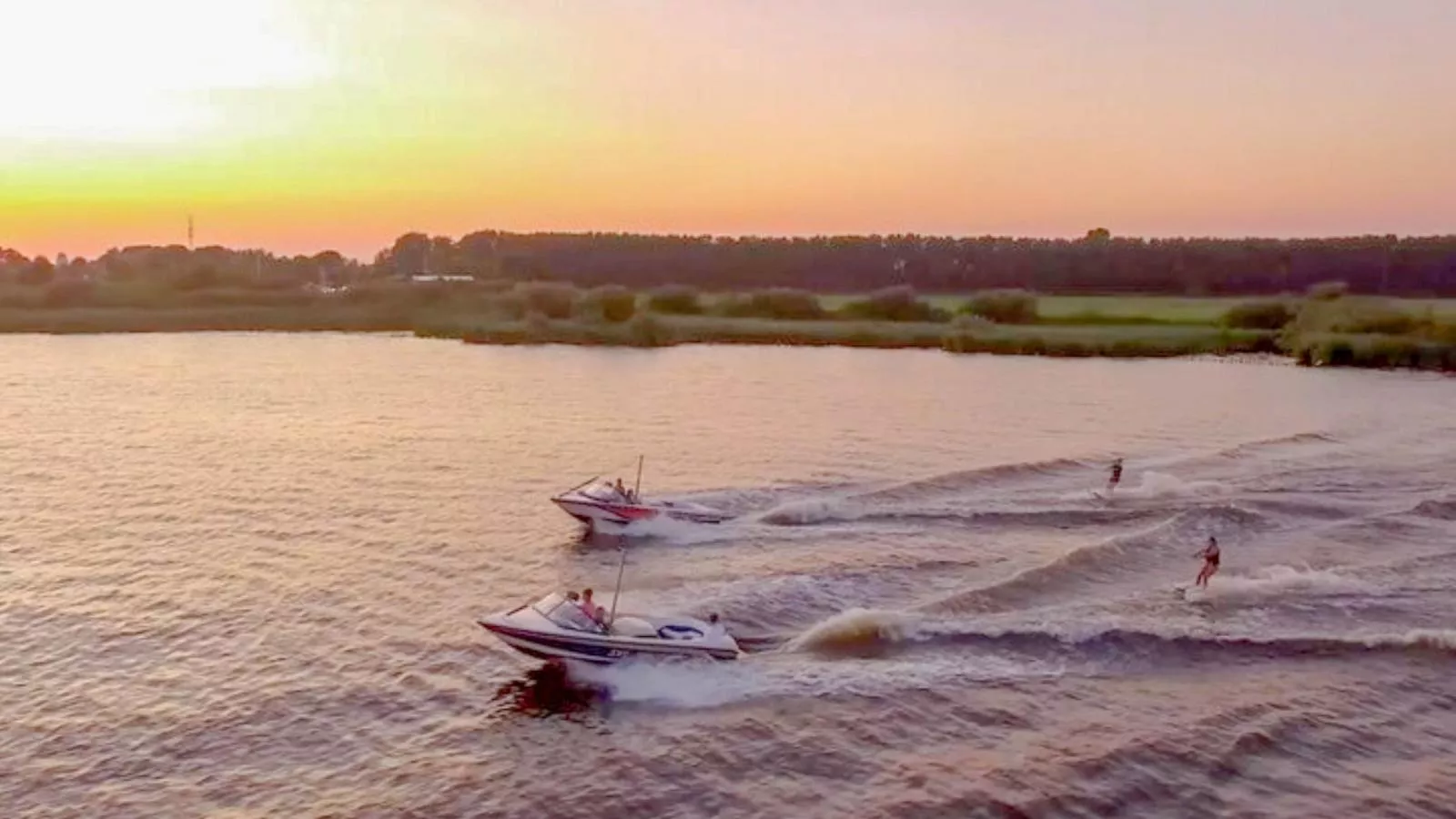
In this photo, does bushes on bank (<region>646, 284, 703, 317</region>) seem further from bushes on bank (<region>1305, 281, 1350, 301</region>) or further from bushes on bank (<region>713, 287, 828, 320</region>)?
bushes on bank (<region>1305, 281, 1350, 301</region>)

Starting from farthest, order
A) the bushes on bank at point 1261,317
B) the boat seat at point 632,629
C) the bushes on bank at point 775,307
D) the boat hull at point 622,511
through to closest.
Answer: the bushes on bank at point 775,307
the bushes on bank at point 1261,317
the boat hull at point 622,511
the boat seat at point 632,629

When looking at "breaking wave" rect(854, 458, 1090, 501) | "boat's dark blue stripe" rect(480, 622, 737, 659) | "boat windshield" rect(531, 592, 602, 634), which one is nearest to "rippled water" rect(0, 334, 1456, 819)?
"breaking wave" rect(854, 458, 1090, 501)

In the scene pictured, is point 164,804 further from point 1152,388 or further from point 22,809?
point 1152,388

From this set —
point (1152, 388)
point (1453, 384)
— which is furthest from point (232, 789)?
point (1453, 384)

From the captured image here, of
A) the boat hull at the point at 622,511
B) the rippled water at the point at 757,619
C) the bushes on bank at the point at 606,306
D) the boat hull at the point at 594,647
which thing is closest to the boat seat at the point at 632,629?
the boat hull at the point at 594,647

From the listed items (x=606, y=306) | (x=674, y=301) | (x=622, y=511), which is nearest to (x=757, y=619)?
(x=622, y=511)

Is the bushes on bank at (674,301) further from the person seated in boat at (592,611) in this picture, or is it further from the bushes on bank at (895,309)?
the person seated in boat at (592,611)
